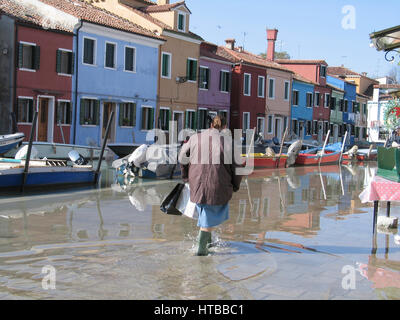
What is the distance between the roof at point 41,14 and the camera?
2344 cm

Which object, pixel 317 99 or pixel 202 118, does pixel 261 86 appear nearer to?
pixel 202 118

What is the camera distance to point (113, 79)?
27.2 m

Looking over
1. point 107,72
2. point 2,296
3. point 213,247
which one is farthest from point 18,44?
point 2,296

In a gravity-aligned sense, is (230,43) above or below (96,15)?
above

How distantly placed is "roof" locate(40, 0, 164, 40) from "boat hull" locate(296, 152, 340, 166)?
10545 millimetres

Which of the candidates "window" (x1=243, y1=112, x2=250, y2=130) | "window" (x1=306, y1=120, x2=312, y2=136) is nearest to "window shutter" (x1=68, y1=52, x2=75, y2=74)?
"window" (x1=243, y1=112, x2=250, y2=130)

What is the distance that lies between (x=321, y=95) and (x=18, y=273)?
46870mm

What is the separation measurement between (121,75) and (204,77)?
8.14 m

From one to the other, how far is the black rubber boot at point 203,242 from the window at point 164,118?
24.4 meters

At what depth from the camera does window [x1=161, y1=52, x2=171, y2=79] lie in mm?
30766

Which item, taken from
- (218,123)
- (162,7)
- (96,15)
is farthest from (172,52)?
(218,123)
